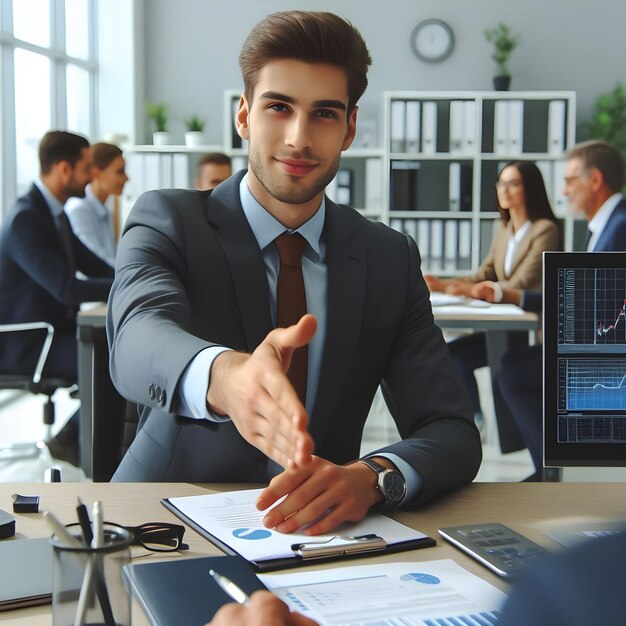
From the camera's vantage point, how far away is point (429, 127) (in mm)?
6055

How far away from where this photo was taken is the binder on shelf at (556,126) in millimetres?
5945

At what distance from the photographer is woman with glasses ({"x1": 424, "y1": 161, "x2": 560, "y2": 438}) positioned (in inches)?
155

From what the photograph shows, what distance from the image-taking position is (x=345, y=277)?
1.51 metres

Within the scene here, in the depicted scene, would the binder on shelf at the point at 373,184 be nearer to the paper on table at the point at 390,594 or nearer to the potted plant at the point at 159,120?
the potted plant at the point at 159,120

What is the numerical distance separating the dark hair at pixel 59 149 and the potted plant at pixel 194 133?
2.23 metres

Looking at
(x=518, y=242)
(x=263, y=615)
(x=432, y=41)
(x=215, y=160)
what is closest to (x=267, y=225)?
(x=263, y=615)

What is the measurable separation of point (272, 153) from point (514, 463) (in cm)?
265

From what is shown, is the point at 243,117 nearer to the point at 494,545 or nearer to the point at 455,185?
the point at 494,545

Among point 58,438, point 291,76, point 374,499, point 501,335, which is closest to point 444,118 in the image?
point 501,335

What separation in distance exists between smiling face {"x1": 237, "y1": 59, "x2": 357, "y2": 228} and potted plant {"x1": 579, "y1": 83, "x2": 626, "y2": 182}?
4.75 m

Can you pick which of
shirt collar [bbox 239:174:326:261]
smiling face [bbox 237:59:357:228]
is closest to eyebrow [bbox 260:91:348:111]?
smiling face [bbox 237:59:357:228]

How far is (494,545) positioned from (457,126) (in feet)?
17.4

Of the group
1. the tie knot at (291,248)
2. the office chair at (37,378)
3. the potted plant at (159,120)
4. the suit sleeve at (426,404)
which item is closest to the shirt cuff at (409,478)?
the suit sleeve at (426,404)

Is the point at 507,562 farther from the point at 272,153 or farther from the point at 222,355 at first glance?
Result: the point at 272,153
